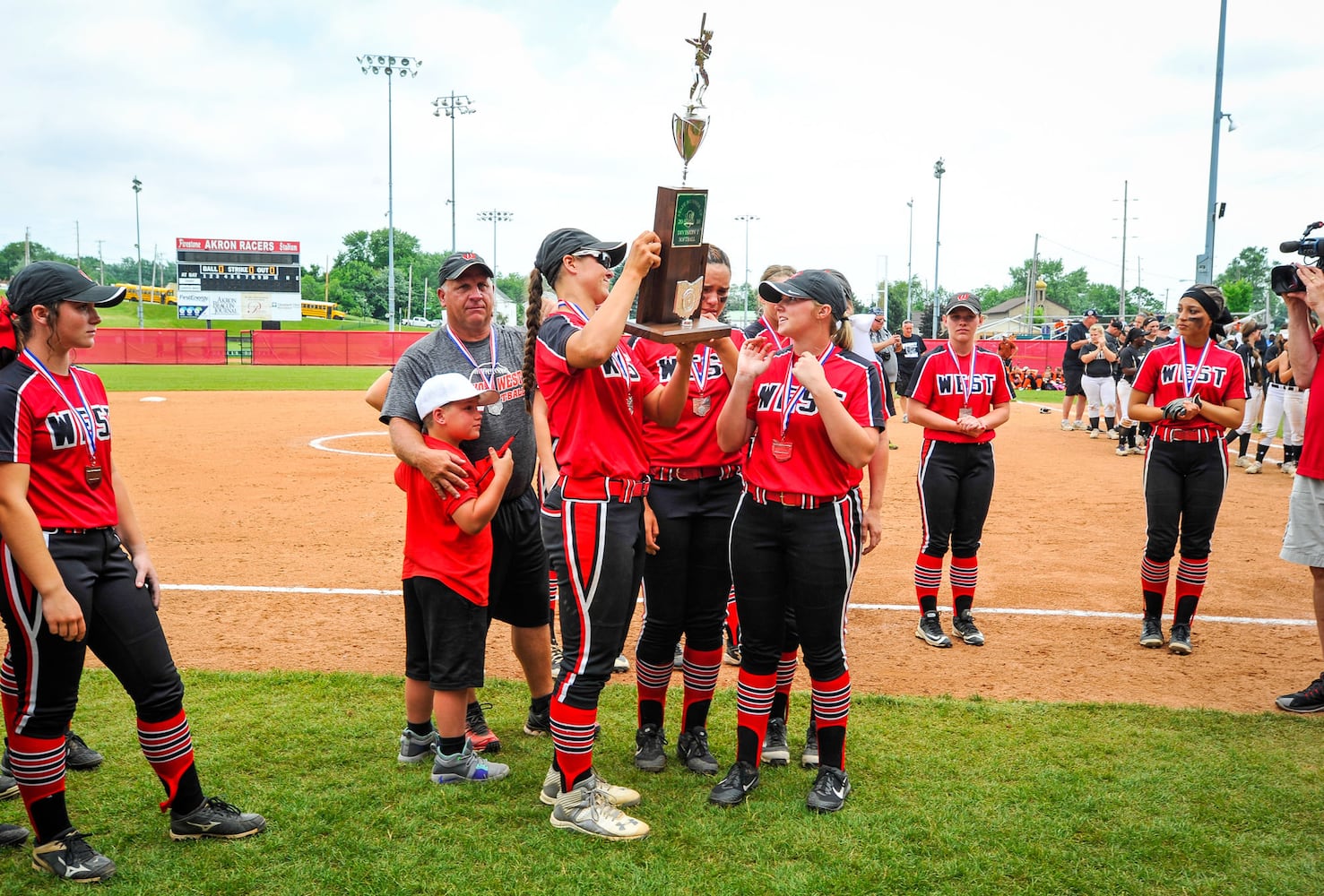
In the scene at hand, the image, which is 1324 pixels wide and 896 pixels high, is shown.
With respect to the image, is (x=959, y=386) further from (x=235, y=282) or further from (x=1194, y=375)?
(x=235, y=282)

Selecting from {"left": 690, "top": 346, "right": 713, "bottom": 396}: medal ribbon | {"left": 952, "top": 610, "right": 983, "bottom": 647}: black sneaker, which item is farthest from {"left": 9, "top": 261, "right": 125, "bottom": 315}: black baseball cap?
{"left": 952, "top": 610, "right": 983, "bottom": 647}: black sneaker

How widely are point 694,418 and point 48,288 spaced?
8.77 ft

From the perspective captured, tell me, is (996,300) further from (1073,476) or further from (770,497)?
(770,497)

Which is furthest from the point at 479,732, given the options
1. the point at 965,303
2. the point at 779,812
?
the point at 965,303

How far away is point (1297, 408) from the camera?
1352cm

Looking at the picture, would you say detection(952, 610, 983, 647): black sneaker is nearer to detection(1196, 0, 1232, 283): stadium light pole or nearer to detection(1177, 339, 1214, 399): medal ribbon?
detection(1177, 339, 1214, 399): medal ribbon

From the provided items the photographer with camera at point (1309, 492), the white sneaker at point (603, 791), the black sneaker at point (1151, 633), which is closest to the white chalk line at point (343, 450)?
the black sneaker at point (1151, 633)

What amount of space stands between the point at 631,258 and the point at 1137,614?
5484 mm

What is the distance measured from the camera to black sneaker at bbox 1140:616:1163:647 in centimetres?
647

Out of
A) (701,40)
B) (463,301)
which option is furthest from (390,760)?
(701,40)

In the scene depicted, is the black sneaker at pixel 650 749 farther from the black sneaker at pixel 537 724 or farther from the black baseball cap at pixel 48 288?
the black baseball cap at pixel 48 288

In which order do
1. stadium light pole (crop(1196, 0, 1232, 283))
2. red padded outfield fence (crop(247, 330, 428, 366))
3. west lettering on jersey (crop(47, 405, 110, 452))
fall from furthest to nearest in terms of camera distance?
1. red padded outfield fence (crop(247, 330, 428, 366))
2. stadium light pole (crop(1196, 0, 1232, 283))
3. west lettering on jersey (crop(47, 405, 110, 452))

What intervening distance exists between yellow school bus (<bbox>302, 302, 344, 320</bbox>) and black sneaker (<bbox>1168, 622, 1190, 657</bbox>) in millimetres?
84956

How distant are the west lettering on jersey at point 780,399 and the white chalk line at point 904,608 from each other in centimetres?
364
